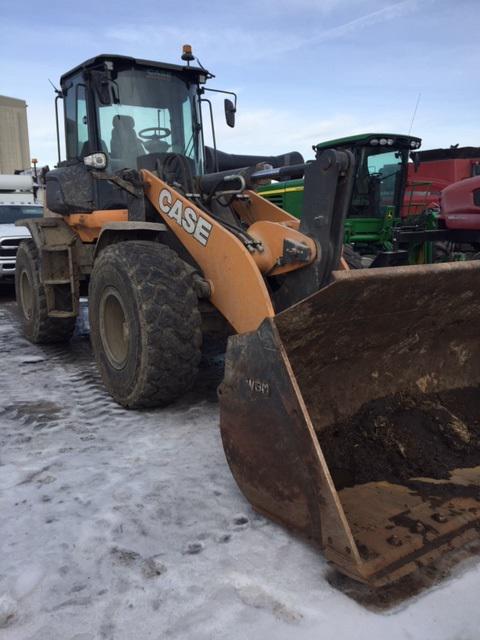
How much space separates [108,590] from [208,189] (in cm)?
324

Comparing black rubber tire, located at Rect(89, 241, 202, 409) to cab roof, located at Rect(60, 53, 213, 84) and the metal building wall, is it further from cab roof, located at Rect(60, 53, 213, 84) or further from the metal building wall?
the metal building wall

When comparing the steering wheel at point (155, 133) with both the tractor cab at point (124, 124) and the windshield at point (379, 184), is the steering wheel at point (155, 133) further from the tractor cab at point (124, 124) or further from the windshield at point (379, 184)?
the windshield at point (379, 184)

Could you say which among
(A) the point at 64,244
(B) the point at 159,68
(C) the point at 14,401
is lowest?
(C) the point at 14,401

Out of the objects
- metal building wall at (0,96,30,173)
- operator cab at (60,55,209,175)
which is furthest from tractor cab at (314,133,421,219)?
metal building wall at (0,96,30,173)

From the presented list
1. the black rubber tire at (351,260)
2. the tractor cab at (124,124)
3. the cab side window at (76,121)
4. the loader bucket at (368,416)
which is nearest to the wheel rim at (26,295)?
the tractor cab at (124,124)

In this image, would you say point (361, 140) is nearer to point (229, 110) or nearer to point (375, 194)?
point (375, 194)

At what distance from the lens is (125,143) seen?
4.73 m

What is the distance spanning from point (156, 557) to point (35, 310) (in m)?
4.14

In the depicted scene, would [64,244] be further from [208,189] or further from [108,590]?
[108,590]

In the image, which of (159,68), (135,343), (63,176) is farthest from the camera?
(63,176)

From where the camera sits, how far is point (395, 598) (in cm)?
207

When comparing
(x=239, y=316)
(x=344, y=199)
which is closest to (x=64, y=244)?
(x=239, y=316)

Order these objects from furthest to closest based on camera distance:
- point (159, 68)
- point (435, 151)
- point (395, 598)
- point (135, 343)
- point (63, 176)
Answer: point (435, 151), point (63, 176), point (159, 68), point (135, 343), point (395, 598)

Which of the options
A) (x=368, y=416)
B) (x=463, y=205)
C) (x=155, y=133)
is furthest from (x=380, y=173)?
(x=368, y=416)
